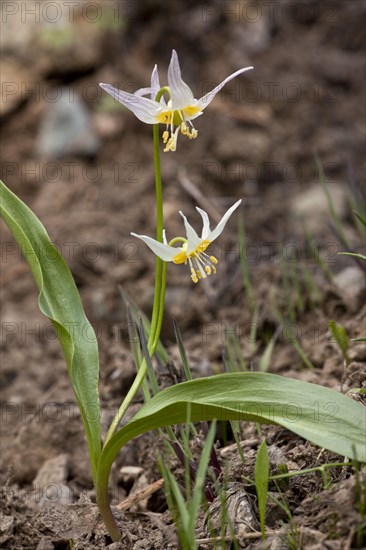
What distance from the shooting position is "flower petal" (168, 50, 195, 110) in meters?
1.71

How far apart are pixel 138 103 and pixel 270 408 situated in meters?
0.82

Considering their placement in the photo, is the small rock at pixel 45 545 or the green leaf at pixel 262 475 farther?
the small rock at pixel 45 545

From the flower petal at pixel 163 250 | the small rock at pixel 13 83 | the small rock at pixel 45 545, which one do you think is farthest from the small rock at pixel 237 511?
the small rock at pixel 13 83

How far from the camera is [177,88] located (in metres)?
1.75

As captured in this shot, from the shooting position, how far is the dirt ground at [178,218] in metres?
2.04

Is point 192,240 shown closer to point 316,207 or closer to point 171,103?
point 171,103

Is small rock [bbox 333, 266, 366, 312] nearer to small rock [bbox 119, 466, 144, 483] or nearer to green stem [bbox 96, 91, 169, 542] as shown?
small rock [bbox 119, 466, 144, 483]

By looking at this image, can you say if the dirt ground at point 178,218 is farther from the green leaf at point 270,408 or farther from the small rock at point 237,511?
the green leaf at point 270,408

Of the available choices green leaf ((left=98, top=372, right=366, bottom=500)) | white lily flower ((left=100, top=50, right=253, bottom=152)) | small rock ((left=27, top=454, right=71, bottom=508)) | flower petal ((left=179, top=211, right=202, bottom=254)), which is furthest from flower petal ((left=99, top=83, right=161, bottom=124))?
small rock ((left=27, top=454, right=71, bottom=508))

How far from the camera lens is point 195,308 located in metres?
3.54

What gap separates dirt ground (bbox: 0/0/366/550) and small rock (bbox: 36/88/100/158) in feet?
0.05

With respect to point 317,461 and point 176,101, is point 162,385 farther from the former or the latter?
point 176,101

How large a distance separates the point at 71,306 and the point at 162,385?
0.55 meters

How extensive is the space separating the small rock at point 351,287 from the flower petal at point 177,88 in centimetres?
138
